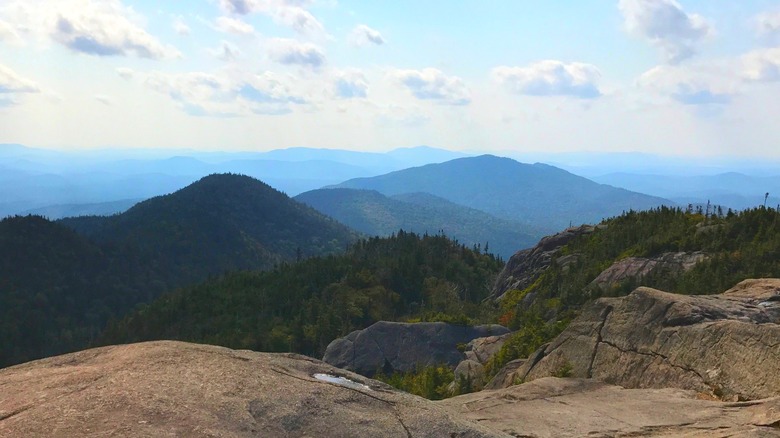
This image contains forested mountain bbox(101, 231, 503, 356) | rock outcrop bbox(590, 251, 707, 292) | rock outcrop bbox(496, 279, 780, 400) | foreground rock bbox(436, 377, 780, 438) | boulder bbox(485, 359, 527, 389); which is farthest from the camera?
forested mountain bbox(101, 231, 503, 356)

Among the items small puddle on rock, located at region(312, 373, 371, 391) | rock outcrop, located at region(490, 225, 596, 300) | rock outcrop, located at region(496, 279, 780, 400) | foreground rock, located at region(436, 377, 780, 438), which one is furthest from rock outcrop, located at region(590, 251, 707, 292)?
small puddle on rock, located at region(312, 373, 371, 391)

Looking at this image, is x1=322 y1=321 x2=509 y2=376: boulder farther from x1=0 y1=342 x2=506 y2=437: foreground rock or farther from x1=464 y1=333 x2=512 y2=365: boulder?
x1=0 y1=342 x2=506 y2=437: foreground rock

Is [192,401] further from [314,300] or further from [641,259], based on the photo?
[314,300]

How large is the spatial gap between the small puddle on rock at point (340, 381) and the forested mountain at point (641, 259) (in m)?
21.7

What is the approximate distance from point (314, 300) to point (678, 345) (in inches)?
4386

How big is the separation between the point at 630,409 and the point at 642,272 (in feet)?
159

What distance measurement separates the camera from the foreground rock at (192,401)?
7.97m

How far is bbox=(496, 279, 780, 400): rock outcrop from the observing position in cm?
1639

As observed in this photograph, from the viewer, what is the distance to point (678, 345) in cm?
1872

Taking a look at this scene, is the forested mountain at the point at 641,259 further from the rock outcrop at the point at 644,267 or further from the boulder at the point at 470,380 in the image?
the boulder at the point at 470,380

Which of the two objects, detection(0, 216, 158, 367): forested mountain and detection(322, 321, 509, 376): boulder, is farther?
detection(0, 216, 158, 367): forested mountain

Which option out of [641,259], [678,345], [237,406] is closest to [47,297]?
[641,259]

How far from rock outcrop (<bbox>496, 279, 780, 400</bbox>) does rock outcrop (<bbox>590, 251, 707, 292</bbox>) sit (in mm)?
33920

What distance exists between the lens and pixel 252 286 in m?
147
